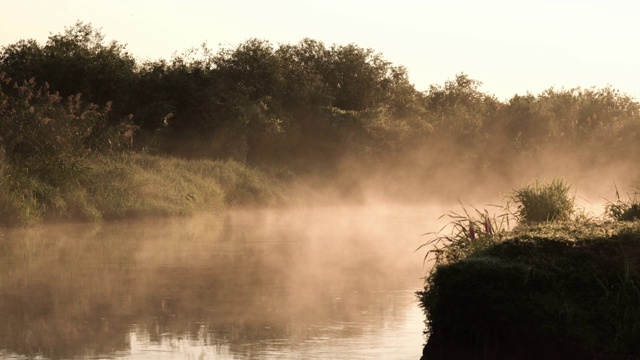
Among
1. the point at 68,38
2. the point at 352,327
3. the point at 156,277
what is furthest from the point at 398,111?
the point at 352,327

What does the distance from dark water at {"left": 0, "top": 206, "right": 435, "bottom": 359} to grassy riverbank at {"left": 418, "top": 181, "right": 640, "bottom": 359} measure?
159 centimetres

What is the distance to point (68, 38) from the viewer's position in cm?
4991

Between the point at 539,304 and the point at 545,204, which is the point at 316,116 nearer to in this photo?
the point at 545,204

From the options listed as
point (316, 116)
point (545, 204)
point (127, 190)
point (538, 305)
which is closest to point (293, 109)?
point (316, 116)

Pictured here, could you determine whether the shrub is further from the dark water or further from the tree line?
the tree line

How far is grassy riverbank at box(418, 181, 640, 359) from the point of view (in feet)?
32.5

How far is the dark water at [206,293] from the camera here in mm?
12289

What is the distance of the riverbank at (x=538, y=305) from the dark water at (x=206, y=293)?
162cm

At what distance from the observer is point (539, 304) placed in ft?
32.9

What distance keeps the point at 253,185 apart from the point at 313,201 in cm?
476

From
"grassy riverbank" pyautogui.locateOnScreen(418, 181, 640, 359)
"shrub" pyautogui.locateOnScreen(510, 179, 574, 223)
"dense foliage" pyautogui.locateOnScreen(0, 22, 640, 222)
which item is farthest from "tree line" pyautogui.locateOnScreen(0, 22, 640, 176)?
"grassy riverbank" pyautogui.locateOnScreen(418, 181, 640, 359)

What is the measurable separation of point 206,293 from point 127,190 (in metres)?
17.3

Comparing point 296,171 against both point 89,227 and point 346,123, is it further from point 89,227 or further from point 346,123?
point 89,227

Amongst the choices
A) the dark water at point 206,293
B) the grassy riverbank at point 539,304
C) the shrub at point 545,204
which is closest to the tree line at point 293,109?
the dark water at point 206,293
